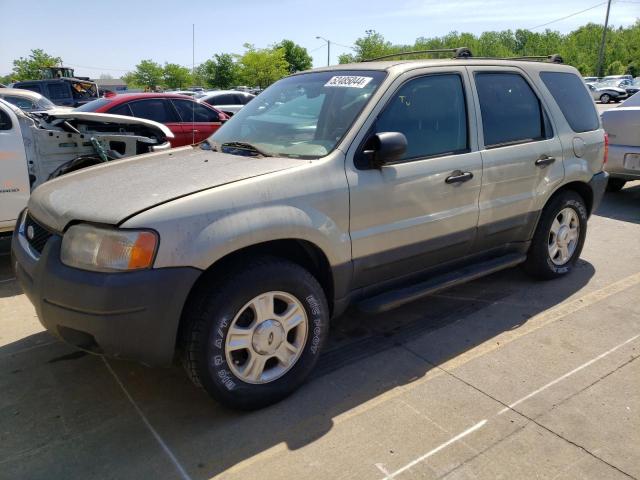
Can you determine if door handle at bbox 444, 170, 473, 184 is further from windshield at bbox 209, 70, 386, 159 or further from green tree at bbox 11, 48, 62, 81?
green tree at bbox 11, 48, 62, 81

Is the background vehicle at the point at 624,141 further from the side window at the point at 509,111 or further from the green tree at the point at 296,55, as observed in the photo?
the green tree at the point at 296,55

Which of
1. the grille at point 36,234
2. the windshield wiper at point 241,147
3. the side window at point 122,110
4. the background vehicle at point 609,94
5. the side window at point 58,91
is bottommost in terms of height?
the grille at point 36,234

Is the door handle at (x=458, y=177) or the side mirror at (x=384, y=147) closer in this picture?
the side mirror at (x=384, y=147)

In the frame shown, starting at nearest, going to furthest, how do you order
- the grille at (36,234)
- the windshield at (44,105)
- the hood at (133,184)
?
the hood at (133,184) < the grille at (36,234) < the windshield at (44,105)

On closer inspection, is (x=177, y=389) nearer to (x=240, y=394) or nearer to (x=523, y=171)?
(x=240, y=394)

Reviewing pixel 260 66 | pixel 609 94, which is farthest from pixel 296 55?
pixel 609 94

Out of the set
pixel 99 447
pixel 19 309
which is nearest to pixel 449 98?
pixel 99 447

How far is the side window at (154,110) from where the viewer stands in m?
8.26

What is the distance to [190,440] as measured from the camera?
261cm

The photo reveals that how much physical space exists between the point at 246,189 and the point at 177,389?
1.26 m

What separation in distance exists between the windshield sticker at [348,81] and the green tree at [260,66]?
40.7 metres

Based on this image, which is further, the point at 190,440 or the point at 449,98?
the point at 449,98

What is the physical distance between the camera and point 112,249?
239 cm

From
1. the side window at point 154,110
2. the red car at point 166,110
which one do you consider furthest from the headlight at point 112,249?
the side window at point 154,110
